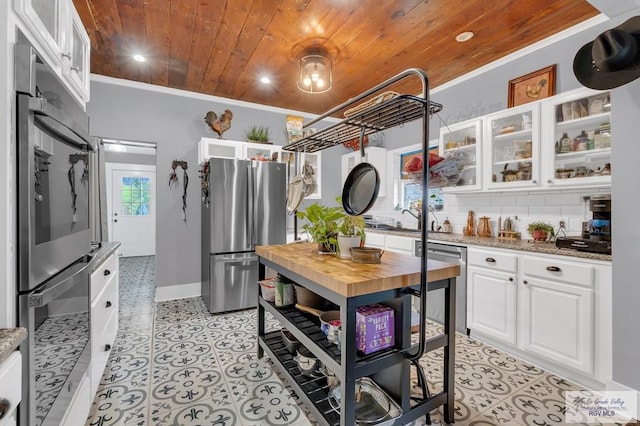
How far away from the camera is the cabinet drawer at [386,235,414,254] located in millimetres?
3160

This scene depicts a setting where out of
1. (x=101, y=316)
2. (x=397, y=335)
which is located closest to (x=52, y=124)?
(x=101, y=316)

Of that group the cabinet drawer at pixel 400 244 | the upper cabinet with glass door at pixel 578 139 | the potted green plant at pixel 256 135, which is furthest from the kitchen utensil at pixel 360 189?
the potted green plant at pixel 256 135

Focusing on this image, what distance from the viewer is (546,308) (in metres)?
2.09

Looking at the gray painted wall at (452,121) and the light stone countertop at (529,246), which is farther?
the light stone countertop at (529,246)

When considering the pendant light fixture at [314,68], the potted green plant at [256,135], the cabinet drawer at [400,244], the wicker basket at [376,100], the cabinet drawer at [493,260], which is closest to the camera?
the wicker basket at [376,100]

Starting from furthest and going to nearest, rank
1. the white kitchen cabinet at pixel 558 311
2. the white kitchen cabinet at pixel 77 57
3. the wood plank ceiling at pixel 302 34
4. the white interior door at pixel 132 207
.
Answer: the white interior door at pixel 132 207 → the wood plank ceiling at pixel 302 34 → the white kitchen cabinet at pixel 558 311 → the white kitchen cabinet at pixel 77 57

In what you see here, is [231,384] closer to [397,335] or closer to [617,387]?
[397,335]

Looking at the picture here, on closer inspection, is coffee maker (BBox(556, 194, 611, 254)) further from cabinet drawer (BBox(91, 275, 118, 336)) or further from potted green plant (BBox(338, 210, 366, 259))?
cabinet drawer (BBox(91, 275, 118, 336))

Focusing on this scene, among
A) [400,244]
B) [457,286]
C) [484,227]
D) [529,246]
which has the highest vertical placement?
[484,227]

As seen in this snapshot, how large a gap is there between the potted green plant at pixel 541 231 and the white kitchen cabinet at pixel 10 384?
10.9ft

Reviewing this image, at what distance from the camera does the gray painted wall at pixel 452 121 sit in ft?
5.55

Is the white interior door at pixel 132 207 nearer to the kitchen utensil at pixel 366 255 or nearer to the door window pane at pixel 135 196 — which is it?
the door window pane at pixel 135 196

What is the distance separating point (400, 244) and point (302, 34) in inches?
91.4

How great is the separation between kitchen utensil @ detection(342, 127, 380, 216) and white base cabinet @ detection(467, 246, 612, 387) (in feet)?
5.00
